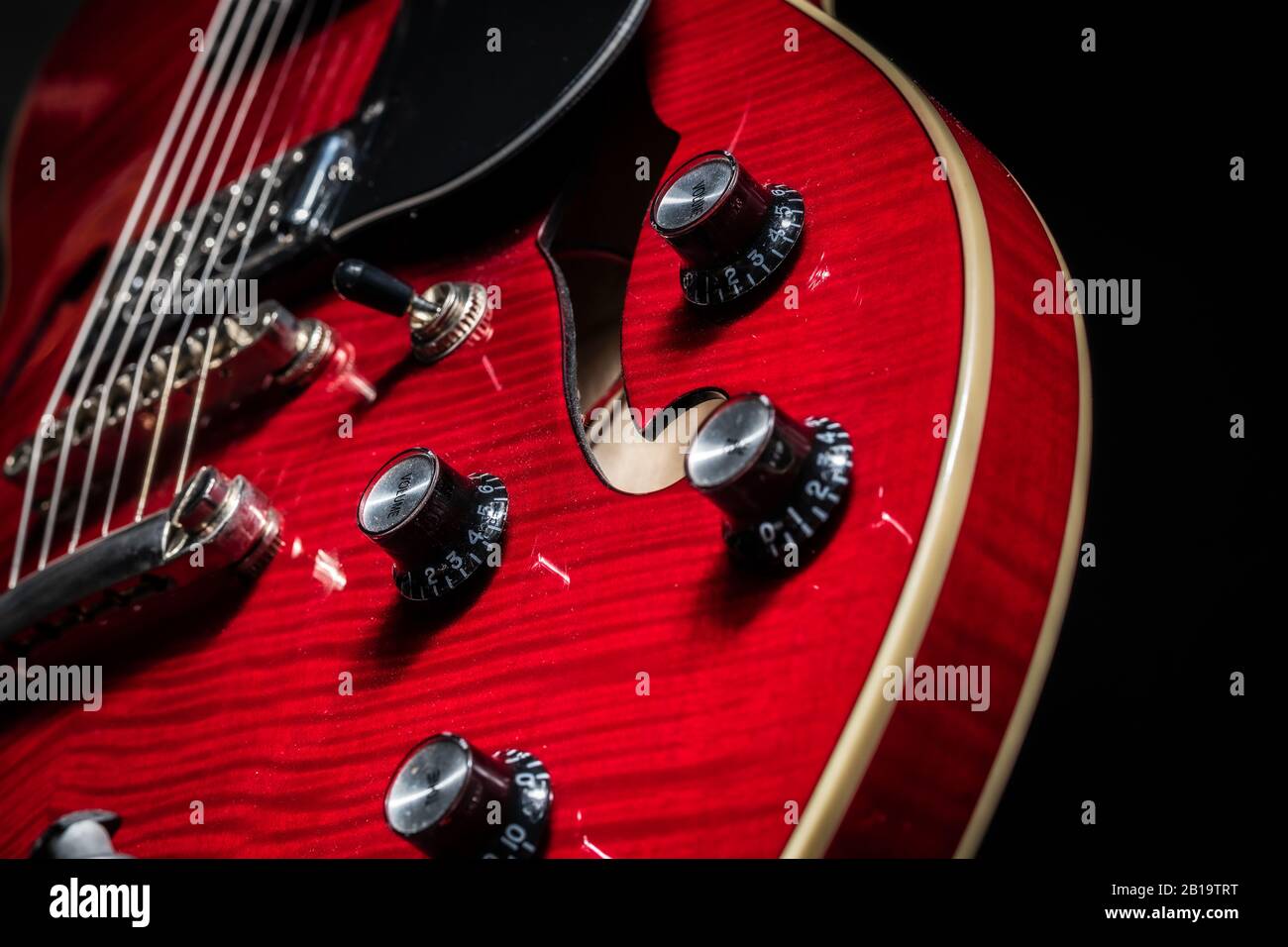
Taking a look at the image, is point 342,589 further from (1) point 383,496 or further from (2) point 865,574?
(2) point 865,574

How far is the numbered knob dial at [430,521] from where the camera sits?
58 cm

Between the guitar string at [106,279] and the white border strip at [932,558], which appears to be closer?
the white border strip at [932,558]

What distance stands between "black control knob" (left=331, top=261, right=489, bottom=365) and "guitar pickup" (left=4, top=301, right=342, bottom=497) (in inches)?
3.7

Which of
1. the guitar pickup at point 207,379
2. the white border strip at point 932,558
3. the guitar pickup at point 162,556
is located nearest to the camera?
the white border strip at point 932,558

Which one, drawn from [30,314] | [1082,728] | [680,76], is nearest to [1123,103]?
[680,76]

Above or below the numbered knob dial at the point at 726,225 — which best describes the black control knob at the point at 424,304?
below

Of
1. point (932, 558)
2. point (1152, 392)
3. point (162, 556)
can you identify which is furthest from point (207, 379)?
point (1152, 392)

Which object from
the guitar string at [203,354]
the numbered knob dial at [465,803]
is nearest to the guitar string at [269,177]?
the guitar string at [203,354]

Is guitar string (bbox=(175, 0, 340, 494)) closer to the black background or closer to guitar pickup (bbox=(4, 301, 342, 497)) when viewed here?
guitar pickup (bbox=(4, 301, 342, 497))

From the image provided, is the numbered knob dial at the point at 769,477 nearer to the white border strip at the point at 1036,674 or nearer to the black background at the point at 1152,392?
the white border strip at the point at 1036,674

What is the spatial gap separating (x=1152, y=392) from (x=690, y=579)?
57cm
